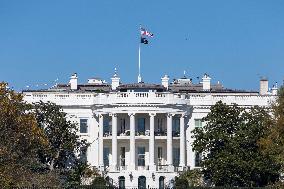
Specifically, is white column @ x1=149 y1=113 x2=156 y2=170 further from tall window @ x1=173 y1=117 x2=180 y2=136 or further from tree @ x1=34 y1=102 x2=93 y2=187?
tree @ x1=34 y1=102 x2=93 y2=187

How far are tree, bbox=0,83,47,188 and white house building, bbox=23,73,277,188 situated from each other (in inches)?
1462

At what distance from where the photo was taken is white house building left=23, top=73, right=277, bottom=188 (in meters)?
114

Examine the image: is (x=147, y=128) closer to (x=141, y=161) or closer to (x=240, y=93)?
(x=141, y=161)

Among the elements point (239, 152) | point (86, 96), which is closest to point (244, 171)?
point (239, 152)

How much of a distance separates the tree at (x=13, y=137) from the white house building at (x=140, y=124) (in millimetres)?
37141

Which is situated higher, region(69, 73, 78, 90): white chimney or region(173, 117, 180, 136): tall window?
region(69, 73, 78, 90): white chimney

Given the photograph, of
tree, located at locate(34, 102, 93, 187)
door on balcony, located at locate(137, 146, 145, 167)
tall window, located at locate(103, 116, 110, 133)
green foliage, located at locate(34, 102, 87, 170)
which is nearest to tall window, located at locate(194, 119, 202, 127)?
door on balcony, located at locate(137, 146, 145, 167)

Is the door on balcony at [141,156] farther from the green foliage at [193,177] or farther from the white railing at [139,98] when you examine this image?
the green foliage at [193,177]

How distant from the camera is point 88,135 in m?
118

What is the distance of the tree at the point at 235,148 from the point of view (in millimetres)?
97062

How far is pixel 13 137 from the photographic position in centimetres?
7444

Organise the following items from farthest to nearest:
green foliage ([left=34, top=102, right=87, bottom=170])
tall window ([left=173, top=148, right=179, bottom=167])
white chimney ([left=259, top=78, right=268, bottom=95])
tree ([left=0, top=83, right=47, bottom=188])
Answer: white chimney ([left=259, top=78, right=268, bottom=95])
tall window ([left=173, top=148, right=179, bottom=167])
green foliage ([left=34, top=102, right=87, bottom=170])
tree ([left=0, top=83, right=47, bottom=188])

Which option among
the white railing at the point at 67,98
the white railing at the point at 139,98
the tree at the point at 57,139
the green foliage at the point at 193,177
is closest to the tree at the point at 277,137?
the green foliage at the point at 193,177

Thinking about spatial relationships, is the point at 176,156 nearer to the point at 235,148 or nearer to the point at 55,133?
the point at 55,133
